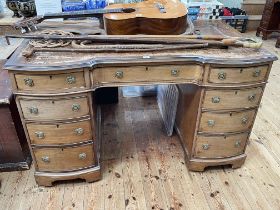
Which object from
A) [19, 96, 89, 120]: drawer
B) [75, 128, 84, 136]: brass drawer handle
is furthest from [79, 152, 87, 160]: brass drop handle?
[19, 96, 89, 120]: drawer

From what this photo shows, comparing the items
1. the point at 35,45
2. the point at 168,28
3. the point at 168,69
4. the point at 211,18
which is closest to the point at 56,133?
the point at 35,45

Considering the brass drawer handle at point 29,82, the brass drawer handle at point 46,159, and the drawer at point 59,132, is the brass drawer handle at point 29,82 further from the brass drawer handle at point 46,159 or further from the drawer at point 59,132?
the brass drawer handle at point 46,159

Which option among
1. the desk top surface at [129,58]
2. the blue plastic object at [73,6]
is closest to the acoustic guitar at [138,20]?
the desk top surface at [129,58]

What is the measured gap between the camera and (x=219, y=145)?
164 centimetres

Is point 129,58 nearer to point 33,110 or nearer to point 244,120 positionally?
point 33,110

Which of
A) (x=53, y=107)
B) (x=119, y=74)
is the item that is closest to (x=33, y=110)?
(x=53, y=107)

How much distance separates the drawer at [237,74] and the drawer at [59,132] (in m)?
0.72

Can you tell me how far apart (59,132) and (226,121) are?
0.95m

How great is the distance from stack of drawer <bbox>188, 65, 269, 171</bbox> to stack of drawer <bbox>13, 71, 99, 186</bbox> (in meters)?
0.64

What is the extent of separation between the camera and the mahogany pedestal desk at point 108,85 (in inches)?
49.5

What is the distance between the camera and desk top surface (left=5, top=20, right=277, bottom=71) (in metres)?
1.21

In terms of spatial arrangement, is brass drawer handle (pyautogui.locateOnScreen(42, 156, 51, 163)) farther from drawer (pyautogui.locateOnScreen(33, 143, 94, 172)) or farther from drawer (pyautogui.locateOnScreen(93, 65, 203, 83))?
drawer (pyautogui.locateOnScreen(93, 65, 203, 83))

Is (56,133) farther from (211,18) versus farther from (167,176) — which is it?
(211,18)

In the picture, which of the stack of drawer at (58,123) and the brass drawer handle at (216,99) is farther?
the brass drawer handle at (216,99)
